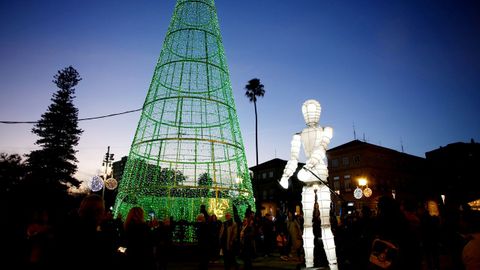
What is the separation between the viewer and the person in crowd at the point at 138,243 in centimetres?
387

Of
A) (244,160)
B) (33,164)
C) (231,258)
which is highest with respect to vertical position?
(33,164)

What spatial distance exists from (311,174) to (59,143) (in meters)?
37.5

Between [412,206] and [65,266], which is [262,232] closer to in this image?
[412,206]

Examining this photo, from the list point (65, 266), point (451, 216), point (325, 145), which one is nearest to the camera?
point (65, 266)

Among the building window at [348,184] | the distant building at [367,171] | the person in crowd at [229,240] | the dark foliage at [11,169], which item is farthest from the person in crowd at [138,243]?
the building window at [348,184]

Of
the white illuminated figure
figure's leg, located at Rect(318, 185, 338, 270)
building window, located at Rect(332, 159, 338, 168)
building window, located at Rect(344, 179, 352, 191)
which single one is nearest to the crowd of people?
figure's leg, located at Rect(318, 185, 338, 270)

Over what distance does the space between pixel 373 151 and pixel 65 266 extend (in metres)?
57.5

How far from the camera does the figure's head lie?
743cm

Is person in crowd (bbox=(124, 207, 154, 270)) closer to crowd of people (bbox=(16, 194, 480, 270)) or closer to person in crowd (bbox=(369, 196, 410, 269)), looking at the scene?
crowd of people (bbox=(16, 194, 480, 270))

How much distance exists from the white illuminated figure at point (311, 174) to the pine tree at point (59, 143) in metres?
33.0

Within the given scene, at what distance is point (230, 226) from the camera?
8.70 m

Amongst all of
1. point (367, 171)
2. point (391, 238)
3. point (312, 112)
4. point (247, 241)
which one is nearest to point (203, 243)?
point (247, 241)

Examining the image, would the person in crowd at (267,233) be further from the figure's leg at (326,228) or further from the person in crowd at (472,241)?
the person in crowd at (472,241)

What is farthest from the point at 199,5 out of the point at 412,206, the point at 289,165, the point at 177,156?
the point at 412,206
